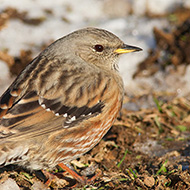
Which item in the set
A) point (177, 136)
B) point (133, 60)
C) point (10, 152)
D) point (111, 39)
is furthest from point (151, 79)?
point (10, 152)

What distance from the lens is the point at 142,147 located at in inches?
207

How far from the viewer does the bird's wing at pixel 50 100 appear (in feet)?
13.1

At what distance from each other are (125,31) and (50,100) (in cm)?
420

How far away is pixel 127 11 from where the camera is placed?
8.46m

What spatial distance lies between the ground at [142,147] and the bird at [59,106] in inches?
11.7

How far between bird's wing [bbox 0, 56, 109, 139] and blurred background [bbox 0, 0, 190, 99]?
2.43m

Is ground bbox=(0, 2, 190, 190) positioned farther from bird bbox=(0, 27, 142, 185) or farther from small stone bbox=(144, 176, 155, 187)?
bird bbox=(0, 27, 142, 185)

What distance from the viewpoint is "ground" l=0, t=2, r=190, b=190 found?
4453 millimetres

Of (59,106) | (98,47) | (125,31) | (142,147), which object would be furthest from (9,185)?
(125,31)

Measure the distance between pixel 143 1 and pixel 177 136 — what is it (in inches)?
152

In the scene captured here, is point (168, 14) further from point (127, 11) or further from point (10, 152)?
point (10, 152)

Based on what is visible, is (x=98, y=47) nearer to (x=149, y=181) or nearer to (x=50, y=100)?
(x=50, y=100)

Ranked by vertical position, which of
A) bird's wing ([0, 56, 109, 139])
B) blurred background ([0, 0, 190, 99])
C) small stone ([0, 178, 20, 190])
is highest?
blurred background ([0, 0, 190, 99])

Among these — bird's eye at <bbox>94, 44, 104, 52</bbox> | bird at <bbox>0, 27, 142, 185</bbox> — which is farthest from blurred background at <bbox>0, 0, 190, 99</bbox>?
bird at <bbox>0, 27, 142, 185</bbox>
